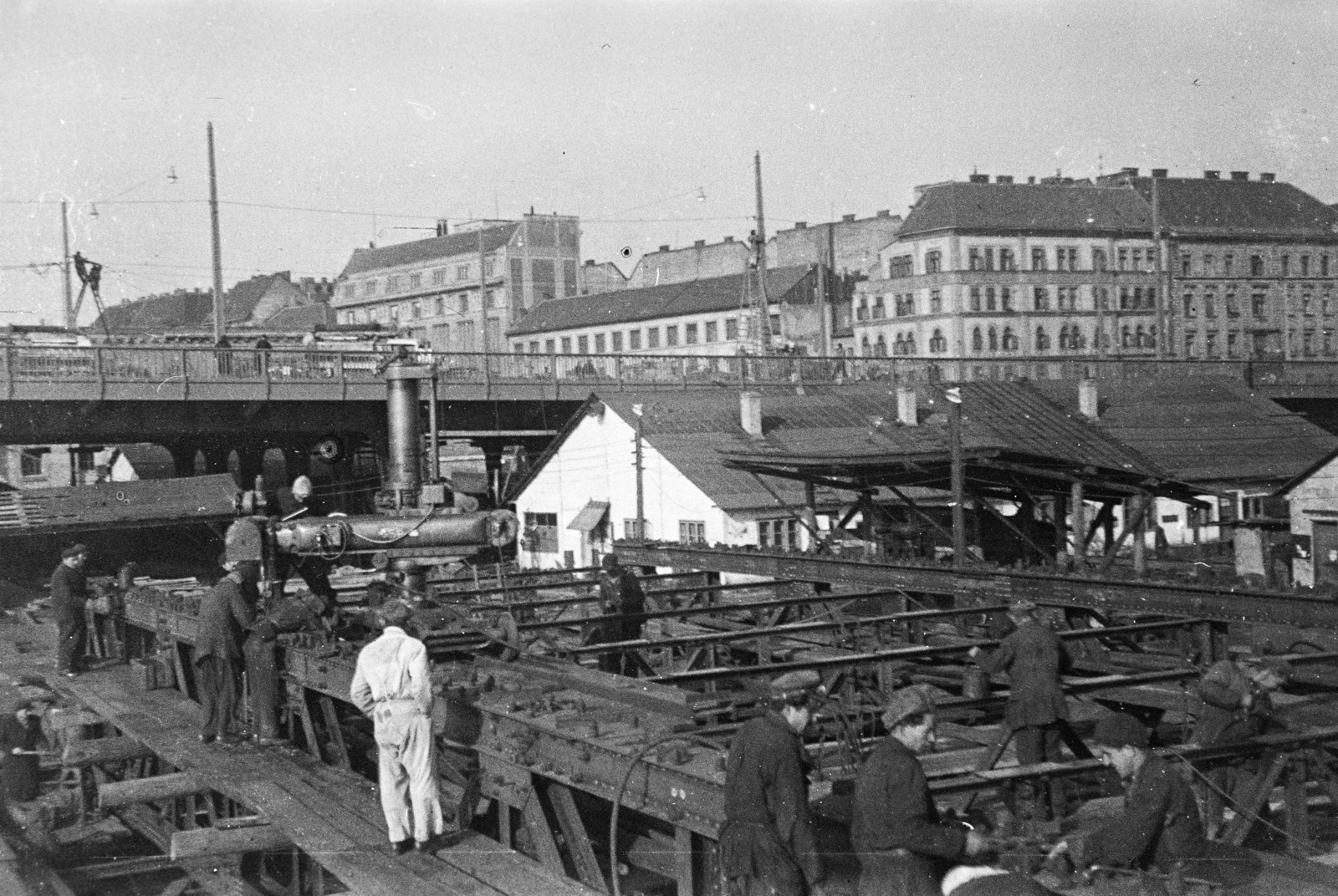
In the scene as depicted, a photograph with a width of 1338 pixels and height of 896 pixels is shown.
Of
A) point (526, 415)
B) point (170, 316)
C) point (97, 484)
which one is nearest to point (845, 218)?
point (526, 415)

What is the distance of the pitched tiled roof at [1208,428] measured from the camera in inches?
1738

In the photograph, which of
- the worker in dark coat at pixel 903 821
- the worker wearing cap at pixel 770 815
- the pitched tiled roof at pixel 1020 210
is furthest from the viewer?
the pitched tiled roof at pixel 1020 210

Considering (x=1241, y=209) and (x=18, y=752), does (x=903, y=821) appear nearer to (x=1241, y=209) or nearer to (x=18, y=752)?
(x=18, y=752)

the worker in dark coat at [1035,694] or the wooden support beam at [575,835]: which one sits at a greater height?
the worker in dark coat at [1035,694]

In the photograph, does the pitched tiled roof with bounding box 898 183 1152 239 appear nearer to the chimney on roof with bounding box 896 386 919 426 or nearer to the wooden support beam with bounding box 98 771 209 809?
the chimney on roof with bounding box 896 386 919 426

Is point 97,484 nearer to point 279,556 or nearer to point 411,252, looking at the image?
point 279,556

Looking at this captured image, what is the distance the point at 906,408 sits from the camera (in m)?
43.8

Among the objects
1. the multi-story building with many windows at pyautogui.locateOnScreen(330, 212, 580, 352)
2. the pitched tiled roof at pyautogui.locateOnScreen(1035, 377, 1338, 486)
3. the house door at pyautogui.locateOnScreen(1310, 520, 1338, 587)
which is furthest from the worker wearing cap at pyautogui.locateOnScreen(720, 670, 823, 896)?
the multi-story building with many windows at pyautogui.locateOnScreen(330, 212, 580, 352)

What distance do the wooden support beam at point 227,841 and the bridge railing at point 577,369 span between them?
21755mm

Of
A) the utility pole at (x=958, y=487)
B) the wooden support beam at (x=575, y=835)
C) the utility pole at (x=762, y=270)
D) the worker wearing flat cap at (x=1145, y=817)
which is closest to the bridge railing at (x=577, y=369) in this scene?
the utility pole at (x=762, y=270)

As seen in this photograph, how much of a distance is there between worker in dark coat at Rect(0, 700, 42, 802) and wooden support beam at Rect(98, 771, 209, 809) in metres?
2.06

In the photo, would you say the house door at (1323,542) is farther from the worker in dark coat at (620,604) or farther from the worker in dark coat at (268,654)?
the worker in dark coat at (268,654)

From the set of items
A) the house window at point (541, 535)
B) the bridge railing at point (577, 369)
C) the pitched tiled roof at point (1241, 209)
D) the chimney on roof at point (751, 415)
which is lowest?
the house window at point (541, 535)

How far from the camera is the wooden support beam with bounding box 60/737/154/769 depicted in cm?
1396
